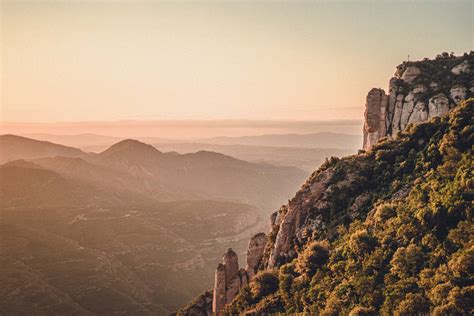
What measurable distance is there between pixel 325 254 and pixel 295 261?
6.48 meters

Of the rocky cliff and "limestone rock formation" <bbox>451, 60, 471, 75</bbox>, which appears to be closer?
the rocky cliff

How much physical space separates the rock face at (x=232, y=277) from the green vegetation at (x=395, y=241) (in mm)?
6957

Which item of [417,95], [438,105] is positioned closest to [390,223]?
[438,105]

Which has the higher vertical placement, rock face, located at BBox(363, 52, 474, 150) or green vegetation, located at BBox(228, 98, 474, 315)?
rock face, located at BBox(363, 52, 474, 150)

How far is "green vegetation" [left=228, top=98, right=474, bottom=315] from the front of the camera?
171ft

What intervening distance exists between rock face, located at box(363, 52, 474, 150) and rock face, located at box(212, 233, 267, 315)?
26.7m

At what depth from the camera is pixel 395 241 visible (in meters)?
60.4

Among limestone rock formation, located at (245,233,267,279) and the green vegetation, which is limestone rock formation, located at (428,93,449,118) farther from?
limestone rock formation, located at (245,233,267,279)

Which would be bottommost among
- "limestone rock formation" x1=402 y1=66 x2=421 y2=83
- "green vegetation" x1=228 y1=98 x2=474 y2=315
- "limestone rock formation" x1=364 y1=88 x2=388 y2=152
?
"green vegetation" x1=228 y1=98 x2=474 y2=315

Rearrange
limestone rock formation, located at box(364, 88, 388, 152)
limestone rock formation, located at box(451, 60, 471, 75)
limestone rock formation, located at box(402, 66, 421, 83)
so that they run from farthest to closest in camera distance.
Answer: limestone rock formation, located at box(402, 66, 421, 83) < limestone rock formation, located at box(364, 88, 388, 152) < limestone rock formation, located at box(451, 60, 471, 75)

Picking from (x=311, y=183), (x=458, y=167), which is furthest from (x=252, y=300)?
(x=458, y=167)

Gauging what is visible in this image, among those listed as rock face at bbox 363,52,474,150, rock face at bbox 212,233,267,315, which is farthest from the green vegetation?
rock face at bbox 363,52,474,150

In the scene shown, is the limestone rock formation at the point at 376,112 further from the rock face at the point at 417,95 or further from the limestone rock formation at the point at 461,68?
the limestone rock formation at the point at 461,68

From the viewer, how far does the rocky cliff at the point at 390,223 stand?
5366 centimetres
